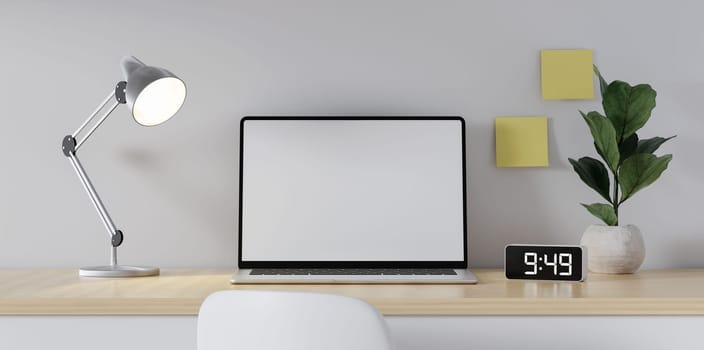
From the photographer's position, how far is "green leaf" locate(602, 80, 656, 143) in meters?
1.64

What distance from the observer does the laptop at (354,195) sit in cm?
169

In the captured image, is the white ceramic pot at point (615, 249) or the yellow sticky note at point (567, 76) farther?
the yellow sticky note at point (567, 76)

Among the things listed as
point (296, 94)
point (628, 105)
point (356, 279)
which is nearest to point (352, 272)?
point (356, 279)

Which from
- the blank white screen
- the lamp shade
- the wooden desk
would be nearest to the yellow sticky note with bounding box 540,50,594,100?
the blank white screen

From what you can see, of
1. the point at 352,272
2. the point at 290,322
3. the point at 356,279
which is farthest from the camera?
the point at 352,272

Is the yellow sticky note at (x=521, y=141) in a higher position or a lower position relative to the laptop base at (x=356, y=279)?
higher

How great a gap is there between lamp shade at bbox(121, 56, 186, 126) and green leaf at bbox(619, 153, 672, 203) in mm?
910

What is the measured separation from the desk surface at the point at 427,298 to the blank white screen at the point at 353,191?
0.22 metres

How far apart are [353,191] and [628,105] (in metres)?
0.59

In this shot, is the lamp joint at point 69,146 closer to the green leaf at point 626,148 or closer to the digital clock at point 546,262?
the digital clock at point 546,262

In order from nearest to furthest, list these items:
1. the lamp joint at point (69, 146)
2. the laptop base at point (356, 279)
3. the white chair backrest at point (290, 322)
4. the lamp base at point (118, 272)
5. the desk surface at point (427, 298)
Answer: the white chair backrest at point (290, 322) → the desk surface at point (427, 298) → the laptop base at point (356, 279) → the lamp base at point (118, 272) → the lamp joint at point (69, 146)

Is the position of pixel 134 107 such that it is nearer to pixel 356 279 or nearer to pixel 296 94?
pixel 296 94

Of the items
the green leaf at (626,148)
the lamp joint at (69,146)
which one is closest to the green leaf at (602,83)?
the green leaf at (626,148)

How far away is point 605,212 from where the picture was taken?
5.48 feet
